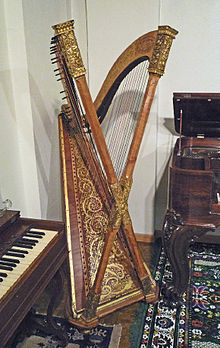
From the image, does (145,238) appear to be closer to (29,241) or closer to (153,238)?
(153,238)

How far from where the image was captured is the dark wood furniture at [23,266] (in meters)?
1.13

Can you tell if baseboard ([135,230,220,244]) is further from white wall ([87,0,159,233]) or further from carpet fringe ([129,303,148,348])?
carpet fringe ([129,303,148,348])

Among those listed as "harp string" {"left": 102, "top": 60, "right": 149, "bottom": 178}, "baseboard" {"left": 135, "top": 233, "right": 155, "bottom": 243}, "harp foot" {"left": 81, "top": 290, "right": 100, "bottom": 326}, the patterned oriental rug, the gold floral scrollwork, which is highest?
the gold floral scrollwork

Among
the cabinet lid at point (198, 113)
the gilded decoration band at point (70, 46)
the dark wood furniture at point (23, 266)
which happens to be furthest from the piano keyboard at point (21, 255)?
the cabinet lid at point (198, 113)

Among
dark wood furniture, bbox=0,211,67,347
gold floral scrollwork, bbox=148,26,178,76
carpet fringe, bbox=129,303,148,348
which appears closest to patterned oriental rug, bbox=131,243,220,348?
carpet fringe, bbox=129,303,148,348

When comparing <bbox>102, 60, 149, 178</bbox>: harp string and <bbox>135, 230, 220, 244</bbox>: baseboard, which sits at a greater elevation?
<bbox>102, 60, 149, 178</bbox>: harp string

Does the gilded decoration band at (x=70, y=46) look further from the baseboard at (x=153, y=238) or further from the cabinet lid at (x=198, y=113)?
the baseboard at (x=153, y=238)

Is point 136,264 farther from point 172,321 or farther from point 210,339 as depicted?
point 210,339

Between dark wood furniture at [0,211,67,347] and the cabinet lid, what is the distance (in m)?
0.98

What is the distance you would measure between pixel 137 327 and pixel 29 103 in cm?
140

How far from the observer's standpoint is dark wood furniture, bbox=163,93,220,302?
1707 millimetres

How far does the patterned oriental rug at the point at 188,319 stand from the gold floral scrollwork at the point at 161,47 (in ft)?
4.38

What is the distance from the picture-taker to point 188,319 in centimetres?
193

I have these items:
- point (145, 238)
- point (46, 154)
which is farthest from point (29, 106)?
point (145, 238)
